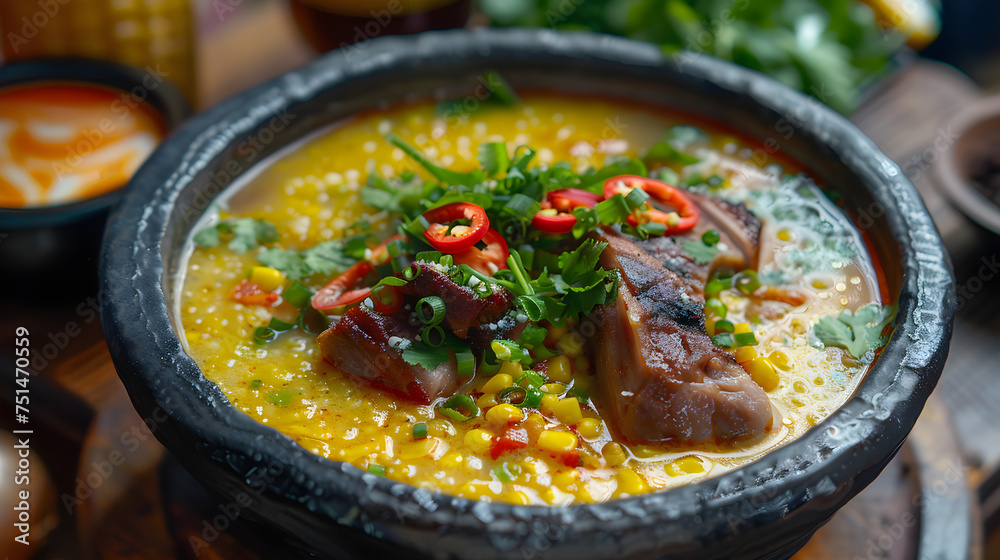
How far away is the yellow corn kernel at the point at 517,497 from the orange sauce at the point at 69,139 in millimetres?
2292

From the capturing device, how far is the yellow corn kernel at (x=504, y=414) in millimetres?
2359

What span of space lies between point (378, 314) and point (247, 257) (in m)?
0.76

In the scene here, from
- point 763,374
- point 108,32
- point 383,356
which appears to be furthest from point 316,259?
point 108,32

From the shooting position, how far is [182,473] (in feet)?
9.17

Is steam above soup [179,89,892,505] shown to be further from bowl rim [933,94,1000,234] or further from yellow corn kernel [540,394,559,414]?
bowl rim [933,94,1000,234]

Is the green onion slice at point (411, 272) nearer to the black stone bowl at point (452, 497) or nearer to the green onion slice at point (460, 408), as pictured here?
the green onion slice at point (460, 408)

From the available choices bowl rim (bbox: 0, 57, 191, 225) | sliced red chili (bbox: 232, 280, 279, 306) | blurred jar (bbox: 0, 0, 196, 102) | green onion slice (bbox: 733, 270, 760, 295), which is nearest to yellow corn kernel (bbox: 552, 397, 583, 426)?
green onion slice (bbox: 733, 270, 760, 295)

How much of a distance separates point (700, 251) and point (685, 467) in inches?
30.9

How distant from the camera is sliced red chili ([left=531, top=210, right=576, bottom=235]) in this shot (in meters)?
2.68

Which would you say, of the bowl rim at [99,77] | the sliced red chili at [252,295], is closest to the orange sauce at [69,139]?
the bowl rim at [99,77]

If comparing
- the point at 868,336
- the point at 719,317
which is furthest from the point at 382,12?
the point at 868,336

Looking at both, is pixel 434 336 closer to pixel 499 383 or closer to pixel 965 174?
pixel 499 383

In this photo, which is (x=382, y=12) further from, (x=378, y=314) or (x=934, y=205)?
(x=934, y=205)

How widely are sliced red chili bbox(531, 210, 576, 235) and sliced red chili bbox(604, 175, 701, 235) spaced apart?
22 cm
